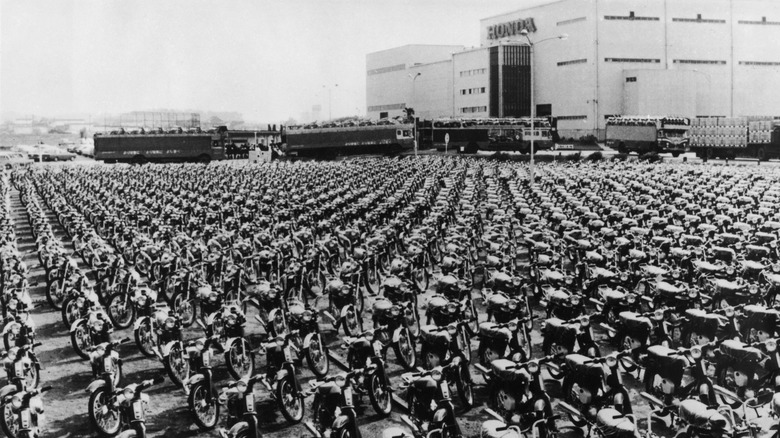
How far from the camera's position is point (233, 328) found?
1090 cm

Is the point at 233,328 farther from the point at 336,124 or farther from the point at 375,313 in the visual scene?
the point at 336,124

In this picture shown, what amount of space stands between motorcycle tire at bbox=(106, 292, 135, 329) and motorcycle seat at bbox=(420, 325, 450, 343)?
6.24 metres

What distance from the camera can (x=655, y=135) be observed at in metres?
55.1

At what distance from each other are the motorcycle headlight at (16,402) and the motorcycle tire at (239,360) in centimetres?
284

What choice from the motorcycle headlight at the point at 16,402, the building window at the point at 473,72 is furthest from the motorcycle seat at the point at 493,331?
the building window at the point at 473,72

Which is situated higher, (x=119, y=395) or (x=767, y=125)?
(x=767, y=125)

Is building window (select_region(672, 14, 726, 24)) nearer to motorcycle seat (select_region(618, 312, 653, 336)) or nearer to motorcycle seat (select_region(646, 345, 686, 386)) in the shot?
motorcycle seat (select_region(618, 312, 653, 336))

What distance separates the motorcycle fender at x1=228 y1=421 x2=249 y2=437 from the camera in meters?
7.52

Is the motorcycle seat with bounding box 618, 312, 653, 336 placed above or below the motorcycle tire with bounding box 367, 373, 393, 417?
above

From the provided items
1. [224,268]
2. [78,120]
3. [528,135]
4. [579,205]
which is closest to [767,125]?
[528,135]

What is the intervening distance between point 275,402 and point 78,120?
625ft

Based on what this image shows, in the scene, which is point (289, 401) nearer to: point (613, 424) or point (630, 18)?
point (613, 424)

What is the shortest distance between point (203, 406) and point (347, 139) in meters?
56.2

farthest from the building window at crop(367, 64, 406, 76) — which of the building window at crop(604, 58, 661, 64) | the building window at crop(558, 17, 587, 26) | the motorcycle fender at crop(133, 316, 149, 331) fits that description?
the motorcycle fender at crop(133, 316, 149, 331)
